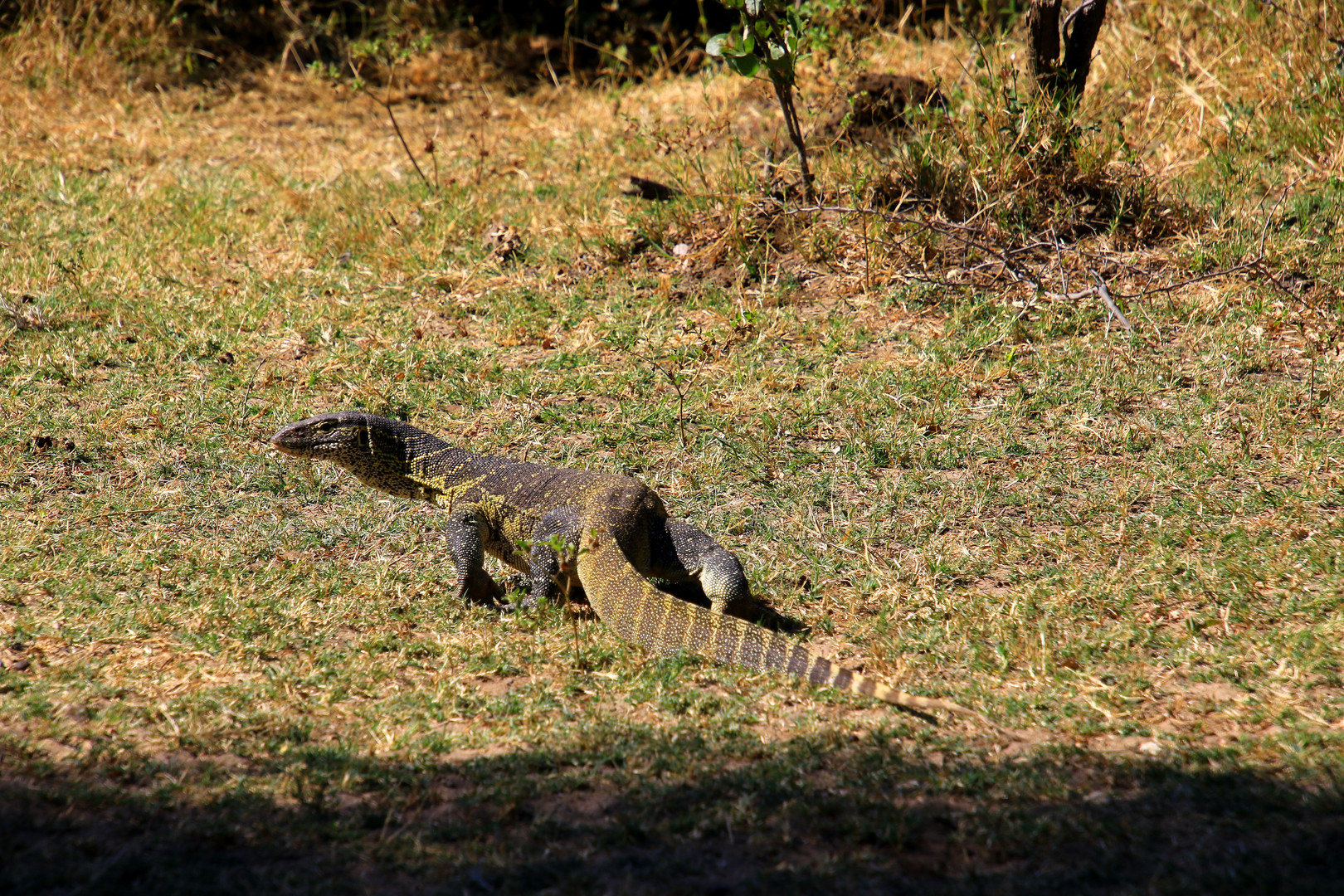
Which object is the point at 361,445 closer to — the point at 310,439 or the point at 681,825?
the point at 310,439

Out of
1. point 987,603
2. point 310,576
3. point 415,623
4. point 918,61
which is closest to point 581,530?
point 415,623

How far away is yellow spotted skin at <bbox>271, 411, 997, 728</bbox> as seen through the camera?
11.6 ft

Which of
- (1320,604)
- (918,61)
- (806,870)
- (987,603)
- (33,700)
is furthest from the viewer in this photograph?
(918,61)

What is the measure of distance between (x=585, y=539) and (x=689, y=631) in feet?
1.87

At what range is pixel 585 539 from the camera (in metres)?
3.93

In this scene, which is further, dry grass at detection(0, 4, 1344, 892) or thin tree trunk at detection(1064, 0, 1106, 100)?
thin tree trunk at detection(1064, 0, 1106, 100)

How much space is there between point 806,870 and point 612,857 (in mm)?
449

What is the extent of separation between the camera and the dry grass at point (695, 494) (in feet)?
8.59

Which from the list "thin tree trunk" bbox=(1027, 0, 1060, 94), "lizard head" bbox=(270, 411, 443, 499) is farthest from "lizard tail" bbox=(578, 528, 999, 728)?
"thin tree trunk" bbox=(1027, 0, 1060, 94)

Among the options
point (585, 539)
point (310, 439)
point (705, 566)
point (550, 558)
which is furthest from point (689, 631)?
point (310, 439)

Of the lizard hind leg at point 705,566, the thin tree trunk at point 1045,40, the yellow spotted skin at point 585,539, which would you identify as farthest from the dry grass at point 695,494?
the thin tree trunk at point 1045,40

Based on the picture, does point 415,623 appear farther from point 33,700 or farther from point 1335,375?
point 1335,375

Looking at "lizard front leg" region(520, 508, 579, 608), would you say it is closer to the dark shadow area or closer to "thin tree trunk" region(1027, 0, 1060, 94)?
the dark shadow area

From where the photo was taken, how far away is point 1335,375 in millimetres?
5270
